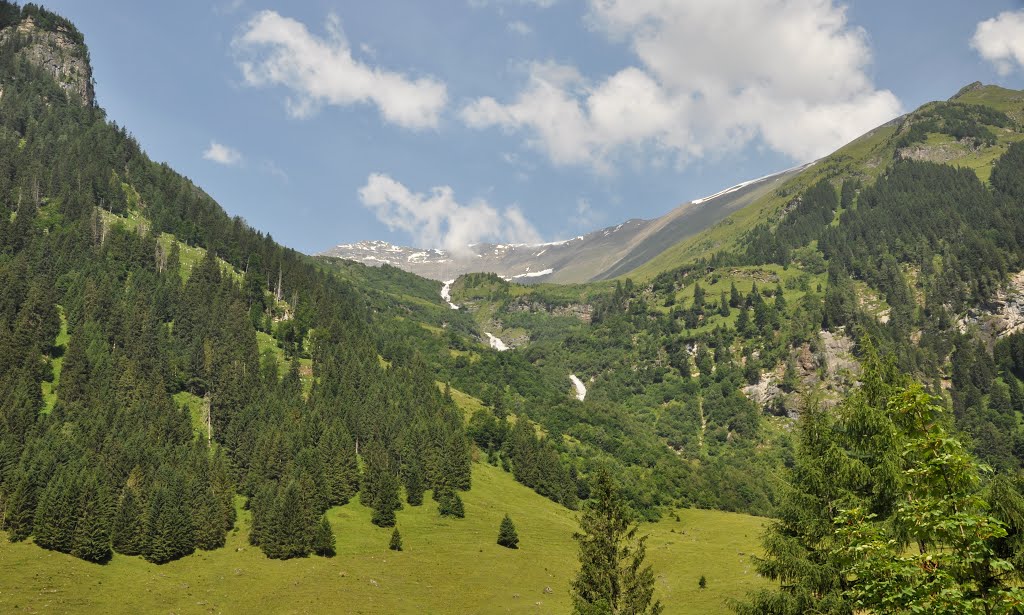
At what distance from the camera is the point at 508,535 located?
13175 cm

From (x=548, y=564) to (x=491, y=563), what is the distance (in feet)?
36.5

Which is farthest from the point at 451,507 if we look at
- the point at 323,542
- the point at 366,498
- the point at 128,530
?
the point at 128,530

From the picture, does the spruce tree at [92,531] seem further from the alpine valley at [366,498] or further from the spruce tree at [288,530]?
the spruce tree at [288,530]

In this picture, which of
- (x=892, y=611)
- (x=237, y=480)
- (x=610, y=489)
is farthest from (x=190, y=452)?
(x=892, y=611)

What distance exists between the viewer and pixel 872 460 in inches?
1716

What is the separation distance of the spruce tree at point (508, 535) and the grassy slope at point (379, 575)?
1.70 meters

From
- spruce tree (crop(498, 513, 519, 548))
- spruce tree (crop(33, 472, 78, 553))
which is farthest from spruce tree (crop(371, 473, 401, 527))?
spruce tree (crop(33, 472, 78, 553))

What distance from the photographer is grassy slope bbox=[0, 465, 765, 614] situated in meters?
88.9

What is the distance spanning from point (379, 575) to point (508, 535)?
31585mm

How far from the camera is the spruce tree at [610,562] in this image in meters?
Answer: 57.4

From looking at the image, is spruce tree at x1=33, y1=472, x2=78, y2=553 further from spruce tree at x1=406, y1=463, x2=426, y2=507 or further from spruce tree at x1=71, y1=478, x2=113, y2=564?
spruce tree at x1=406, y1=463, x2=426, y2=507

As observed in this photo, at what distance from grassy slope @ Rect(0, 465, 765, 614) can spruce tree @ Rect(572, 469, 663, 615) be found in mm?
21341

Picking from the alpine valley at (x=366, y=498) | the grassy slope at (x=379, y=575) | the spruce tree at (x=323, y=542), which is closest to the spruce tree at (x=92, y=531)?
the alpine valley at (x=366, y=498)

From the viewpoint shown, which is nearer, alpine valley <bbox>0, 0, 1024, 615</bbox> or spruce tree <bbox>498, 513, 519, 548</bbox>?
alpine valley <bbox>0, 0, 1024, 615</bbox>
